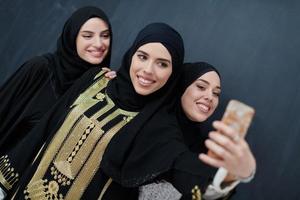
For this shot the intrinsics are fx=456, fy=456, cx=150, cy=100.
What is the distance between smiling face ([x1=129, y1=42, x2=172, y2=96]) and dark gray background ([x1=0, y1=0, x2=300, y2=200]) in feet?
1.42

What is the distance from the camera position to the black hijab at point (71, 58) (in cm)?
182

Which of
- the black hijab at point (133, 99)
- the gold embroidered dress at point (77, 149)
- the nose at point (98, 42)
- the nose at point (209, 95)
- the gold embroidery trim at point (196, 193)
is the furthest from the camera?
the nose at point (98, 42)

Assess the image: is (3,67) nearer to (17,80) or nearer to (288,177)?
(17,80)

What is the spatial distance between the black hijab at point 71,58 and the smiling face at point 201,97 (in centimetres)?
45

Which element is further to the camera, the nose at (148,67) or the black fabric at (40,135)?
the black fabric at (40,135)

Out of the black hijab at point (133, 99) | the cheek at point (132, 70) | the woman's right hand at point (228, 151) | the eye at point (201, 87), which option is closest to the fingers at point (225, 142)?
the woman's right hand at point (228, 151)

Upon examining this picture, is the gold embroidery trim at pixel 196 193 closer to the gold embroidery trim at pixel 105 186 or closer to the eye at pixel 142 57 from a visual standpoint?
the gold embroidery trim at pixel 105 186

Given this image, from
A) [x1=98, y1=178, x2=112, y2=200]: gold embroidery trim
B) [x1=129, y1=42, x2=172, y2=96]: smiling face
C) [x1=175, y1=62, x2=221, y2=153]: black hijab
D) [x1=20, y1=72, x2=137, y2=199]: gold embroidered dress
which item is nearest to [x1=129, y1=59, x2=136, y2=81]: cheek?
[x1=129, y1=42, x2=172, y2=96]: smiling face

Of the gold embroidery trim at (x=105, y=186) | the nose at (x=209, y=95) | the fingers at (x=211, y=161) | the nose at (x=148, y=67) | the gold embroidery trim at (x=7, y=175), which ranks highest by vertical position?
the nose at (x=209, y=95)

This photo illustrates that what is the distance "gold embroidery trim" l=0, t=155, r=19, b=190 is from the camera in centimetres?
163

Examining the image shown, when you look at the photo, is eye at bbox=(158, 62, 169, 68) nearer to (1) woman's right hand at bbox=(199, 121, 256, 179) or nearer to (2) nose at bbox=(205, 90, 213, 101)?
(2) nose at bbox=(205, 90, 213, 101)

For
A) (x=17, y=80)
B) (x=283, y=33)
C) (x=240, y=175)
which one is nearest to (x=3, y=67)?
(x=17, y=80)

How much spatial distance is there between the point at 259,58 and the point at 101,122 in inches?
26.5

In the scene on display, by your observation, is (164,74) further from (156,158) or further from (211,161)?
(211,161)
